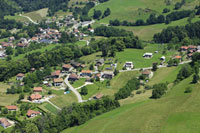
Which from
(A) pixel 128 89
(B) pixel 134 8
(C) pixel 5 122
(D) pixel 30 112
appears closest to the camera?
(C) pixel 5 122

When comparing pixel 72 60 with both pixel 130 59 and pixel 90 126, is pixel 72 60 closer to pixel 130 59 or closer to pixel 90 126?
pixel 130 59

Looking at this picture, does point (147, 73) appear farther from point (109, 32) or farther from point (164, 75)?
point (109, 32)

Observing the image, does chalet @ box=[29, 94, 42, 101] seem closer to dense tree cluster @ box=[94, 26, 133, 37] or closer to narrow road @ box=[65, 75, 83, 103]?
narrow road @ box=[65, 75, 83, 103]

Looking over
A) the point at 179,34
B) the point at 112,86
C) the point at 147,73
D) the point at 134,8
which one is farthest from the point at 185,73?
the point at 134,8

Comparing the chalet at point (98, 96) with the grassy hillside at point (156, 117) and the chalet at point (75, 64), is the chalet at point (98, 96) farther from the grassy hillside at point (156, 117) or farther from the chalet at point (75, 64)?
the chalet at point (75, 64)

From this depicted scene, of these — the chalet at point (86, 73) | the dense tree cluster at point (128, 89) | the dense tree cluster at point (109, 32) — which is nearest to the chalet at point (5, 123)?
the dense tree cluster at point (128, 89)

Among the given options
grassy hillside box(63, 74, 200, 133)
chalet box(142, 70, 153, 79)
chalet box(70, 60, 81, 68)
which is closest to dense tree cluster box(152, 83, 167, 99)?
grassy hillside box(63, 74, 200, 133)

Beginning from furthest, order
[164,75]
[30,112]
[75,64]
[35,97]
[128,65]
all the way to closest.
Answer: [75,64] < [128,65] < [164,75] < [35,97] < [30,112]
